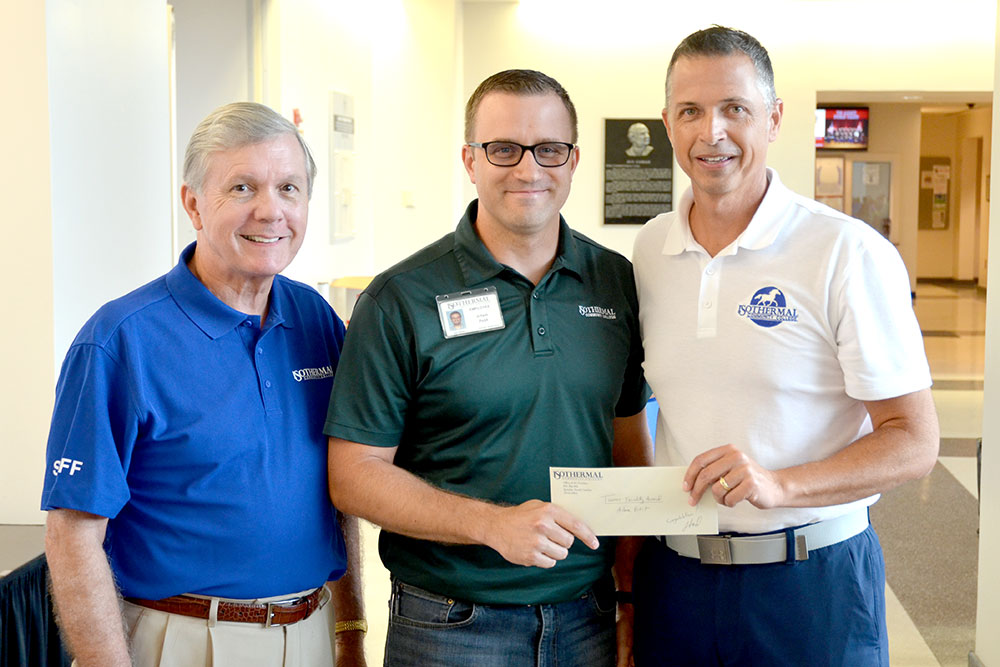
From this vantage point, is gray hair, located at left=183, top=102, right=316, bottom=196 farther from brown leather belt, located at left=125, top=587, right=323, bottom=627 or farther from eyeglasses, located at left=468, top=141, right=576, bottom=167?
brown leather belt, located at left=125, top=587, right=323, bottom=627

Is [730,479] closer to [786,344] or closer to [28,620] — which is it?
[786,344]

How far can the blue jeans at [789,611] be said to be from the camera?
6.47 ft

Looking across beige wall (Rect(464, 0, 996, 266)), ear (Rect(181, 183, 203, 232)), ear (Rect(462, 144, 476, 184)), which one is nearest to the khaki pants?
ear (Rect(181, 183, 203, 232))

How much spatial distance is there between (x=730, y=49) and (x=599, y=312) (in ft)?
1.97

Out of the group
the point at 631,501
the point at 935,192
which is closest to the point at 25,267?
the point at 631,501

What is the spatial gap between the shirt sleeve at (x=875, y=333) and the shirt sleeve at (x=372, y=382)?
847 mm

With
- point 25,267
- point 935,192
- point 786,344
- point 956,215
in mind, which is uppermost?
point 935,192

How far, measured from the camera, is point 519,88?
201cm

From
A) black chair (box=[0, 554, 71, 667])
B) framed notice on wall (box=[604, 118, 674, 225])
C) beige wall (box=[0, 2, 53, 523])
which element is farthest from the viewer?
framed notice on wall (box=[604, 118, 674, 225])

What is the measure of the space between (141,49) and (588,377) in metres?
2.04

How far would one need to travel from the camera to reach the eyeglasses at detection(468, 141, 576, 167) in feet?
6.54

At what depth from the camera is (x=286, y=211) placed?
1939 mm

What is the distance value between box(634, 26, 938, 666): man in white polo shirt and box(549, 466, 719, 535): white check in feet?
0.14

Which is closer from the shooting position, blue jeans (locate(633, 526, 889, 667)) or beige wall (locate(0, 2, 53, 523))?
blue jeans (locate(633, 526, 889, 667))
